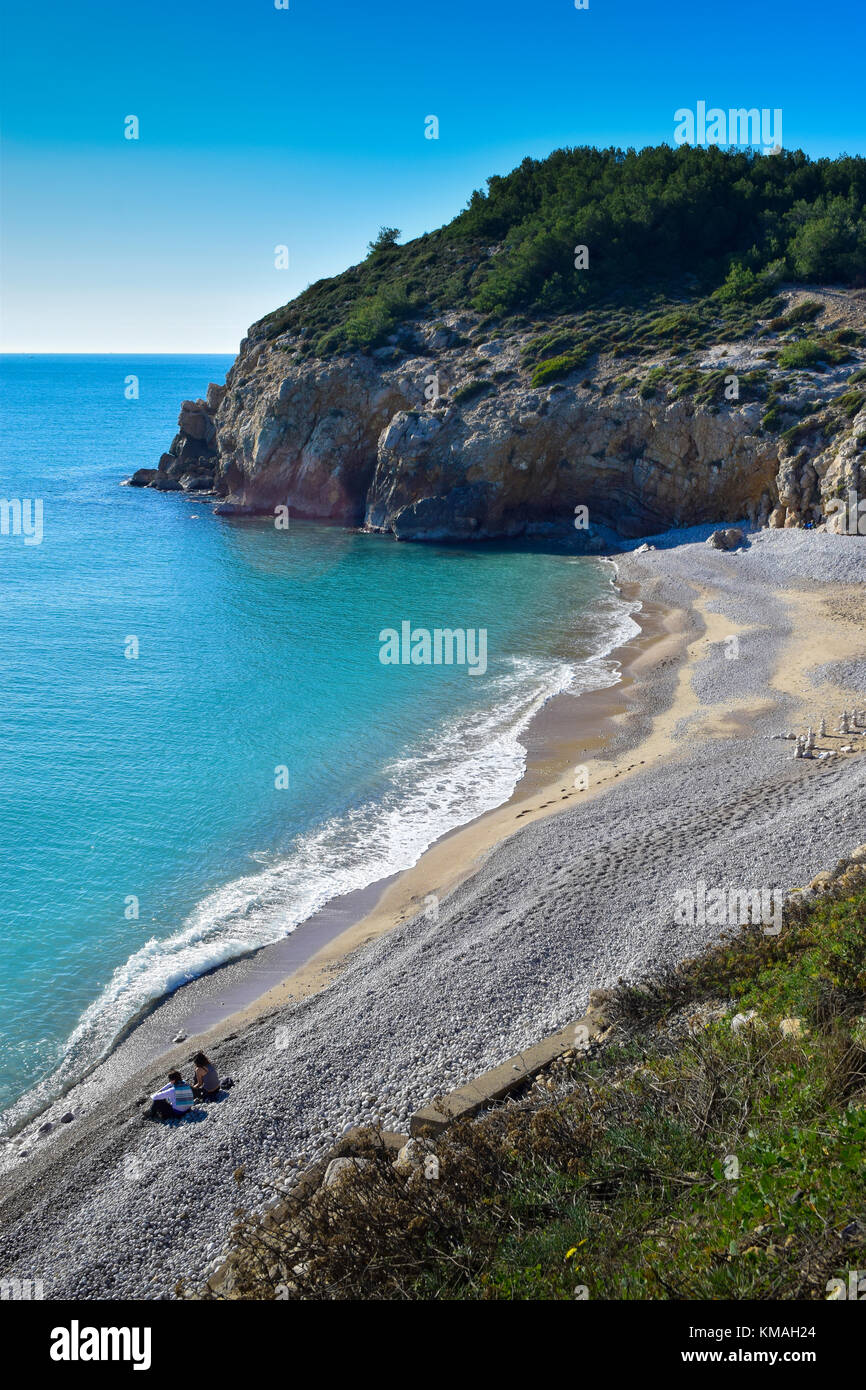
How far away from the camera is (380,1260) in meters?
6.34

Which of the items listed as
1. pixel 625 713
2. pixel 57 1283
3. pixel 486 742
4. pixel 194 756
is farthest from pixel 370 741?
pixel 57 1283

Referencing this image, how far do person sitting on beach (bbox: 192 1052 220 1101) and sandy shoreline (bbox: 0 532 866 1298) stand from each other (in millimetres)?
329

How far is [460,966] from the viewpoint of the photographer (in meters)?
13.9

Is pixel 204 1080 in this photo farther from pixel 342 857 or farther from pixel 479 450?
pixel 479 450

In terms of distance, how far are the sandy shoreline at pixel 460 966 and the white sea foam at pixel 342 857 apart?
57cm

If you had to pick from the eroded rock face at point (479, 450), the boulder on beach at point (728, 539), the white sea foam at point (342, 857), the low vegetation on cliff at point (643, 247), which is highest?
the low vegetation on cliff at point (643, 247)

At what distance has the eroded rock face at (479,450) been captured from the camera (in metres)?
45.2

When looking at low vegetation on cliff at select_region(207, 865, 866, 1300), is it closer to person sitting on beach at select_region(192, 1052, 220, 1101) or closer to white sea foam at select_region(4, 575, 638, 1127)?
person sitting on beach at select_region(192, 1052, 220, 1101)

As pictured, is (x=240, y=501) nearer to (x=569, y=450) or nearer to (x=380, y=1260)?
(x=569, y=450)

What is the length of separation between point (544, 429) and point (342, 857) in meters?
36.9

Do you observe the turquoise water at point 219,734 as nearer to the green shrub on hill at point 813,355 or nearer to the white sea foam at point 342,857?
the white sea foam at point 342,857

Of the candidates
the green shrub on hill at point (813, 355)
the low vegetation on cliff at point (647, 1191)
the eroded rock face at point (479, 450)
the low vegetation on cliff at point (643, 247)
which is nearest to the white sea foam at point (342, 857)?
the low vegetation on cliff at point (647, 1191)

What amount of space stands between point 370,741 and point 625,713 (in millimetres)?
8058

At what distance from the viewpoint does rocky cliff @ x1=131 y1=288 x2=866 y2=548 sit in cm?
4403
